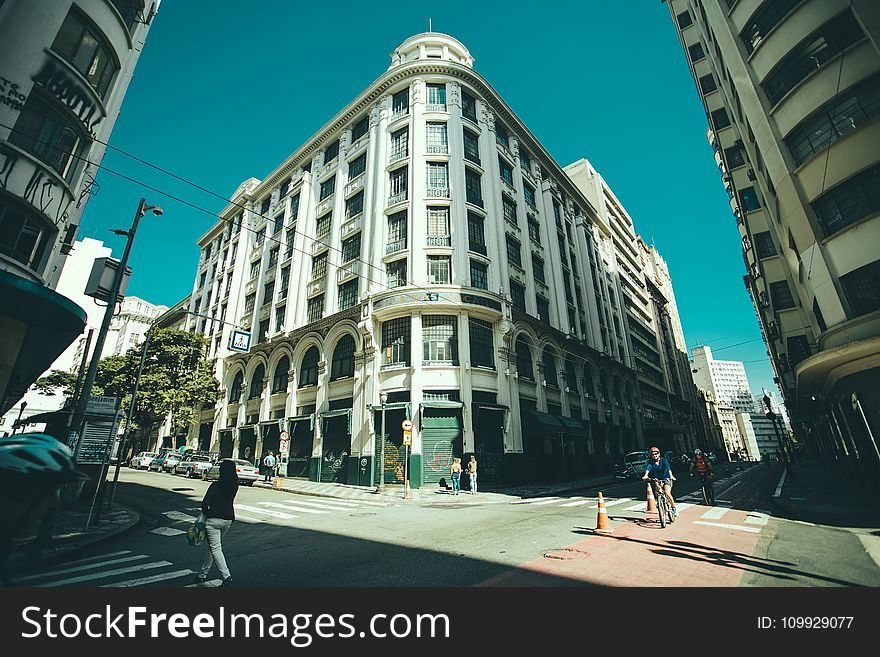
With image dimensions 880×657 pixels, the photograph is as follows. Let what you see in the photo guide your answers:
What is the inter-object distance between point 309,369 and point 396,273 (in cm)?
1006

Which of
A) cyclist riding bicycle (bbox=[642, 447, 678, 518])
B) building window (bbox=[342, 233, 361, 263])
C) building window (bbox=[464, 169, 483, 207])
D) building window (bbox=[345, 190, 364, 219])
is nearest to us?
cyclist riding bicycle (bbox=[642, 447, 678, 518])

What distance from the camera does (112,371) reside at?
3606cm

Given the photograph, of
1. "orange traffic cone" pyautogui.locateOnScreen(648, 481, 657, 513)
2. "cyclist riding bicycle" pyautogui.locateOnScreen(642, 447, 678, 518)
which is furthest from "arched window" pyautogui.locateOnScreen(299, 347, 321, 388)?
"cyclist riding bicycle" pyautogui.locateOnScreen(642, 447, 678, 518)

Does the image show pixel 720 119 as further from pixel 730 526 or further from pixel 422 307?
pixel 730 526

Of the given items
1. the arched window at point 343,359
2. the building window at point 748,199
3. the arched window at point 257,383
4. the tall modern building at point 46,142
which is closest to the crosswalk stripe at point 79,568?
the tall modern building at point 46,142

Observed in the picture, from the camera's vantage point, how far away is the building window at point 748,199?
86.1 ft

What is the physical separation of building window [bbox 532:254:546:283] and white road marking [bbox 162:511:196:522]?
1041 inches

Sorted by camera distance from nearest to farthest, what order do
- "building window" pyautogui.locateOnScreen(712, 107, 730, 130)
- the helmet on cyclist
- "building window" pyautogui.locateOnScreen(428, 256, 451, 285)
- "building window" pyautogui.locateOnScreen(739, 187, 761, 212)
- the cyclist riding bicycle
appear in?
the helmet on cyclist
the cyclist riding bicycle
"building window" pyautogui.locateOnScreen(428, 256, 451, 285)
"building window" pyautogui.locateOnScreen(739, 187, 761, 212)
"building window" pyautogui.locateOnScreen(712, 107, 730, 130)

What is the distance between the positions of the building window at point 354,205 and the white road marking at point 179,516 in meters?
22.6

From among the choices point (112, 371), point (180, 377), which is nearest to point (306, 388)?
point (180, 377)

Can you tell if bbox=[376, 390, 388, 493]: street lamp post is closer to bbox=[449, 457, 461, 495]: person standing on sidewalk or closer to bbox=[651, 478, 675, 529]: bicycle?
bbox=[449, 457, 461, 495]: person standing on sidewalk

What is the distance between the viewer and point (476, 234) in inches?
1051

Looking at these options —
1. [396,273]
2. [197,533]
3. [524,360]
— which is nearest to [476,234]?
[396,273]

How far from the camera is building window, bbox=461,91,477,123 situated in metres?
30.0
